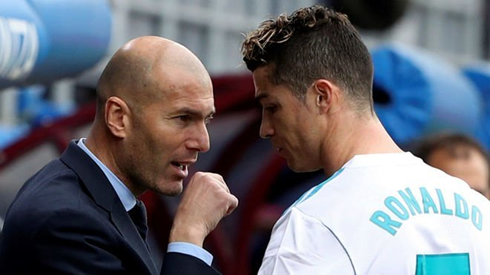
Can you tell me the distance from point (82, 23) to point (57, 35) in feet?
0.50

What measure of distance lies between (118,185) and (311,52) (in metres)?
0.75

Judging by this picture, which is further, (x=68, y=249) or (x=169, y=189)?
(x=169, y=189)

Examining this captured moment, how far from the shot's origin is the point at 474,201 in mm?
3793

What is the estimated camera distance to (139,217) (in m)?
3.86

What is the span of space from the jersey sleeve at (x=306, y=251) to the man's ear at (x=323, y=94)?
1.41 ft

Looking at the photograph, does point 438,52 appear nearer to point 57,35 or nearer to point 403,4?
point 403,4

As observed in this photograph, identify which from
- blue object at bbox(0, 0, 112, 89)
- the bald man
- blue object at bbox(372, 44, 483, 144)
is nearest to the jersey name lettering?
the bald man

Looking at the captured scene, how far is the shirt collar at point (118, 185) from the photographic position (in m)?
3.73

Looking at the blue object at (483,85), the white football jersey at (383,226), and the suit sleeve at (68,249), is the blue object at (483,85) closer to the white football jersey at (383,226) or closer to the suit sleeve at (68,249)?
the white football jersey at (383,226)

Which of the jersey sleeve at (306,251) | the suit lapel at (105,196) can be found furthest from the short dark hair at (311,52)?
the suit lapel at (105,196)

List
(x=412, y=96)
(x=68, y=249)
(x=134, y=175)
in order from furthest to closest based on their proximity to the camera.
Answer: (x=412, y=96), (x=134, y=175), (x=68, y=249)

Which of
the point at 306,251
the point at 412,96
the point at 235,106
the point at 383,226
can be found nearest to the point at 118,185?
the point at 306,251

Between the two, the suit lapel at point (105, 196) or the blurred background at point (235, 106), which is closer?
the suit lapel at point (105, 196)

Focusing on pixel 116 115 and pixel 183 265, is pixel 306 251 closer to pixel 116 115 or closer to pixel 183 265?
pixel 183 265
